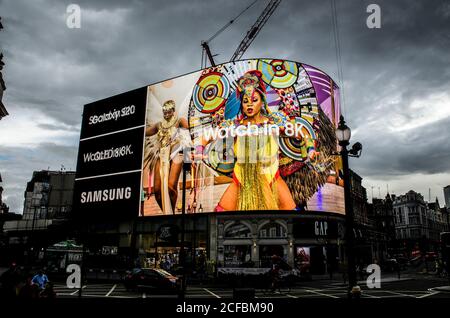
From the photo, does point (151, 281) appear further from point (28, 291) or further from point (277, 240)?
point (277, 240)

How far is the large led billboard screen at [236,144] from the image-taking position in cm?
4200

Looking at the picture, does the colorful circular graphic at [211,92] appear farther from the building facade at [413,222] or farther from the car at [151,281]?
the building facade at [413,222]

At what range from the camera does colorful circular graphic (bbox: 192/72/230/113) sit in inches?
1812

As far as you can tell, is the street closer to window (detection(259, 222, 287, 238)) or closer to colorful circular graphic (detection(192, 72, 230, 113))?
window (detection(259, 222, 287, 238))

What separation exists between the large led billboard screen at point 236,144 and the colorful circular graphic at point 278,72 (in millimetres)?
131

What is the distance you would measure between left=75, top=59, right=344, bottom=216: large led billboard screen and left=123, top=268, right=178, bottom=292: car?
59.0ft

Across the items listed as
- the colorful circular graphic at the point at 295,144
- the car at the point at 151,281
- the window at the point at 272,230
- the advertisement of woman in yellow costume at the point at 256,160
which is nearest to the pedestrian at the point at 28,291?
the car at the point at 151,281

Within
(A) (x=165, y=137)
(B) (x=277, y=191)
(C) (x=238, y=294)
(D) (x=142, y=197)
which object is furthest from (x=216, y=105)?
(C) (x=238, y=294)

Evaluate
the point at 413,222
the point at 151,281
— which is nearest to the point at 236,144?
the point at 151,281

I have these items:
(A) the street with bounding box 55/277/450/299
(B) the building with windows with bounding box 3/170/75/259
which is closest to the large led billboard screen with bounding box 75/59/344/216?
(A) the street with bounding box 55/277/450/299

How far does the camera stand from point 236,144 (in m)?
43.2

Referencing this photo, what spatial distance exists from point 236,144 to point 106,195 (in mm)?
24195

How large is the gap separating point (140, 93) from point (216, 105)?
1621 centimetres
